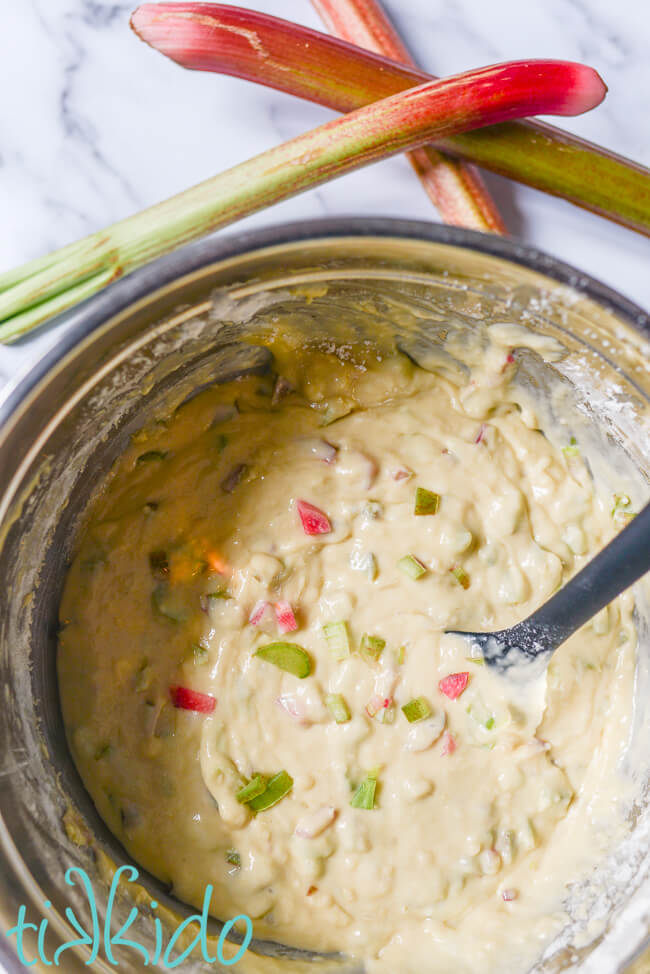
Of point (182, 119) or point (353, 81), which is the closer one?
point (353, 81)

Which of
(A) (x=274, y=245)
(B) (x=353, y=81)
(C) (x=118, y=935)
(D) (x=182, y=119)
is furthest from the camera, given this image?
(D) (x=182, y=119)

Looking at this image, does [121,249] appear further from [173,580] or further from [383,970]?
[383,970]

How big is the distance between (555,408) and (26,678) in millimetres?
939

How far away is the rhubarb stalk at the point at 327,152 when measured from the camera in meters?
1.29

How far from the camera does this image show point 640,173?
1.42 m

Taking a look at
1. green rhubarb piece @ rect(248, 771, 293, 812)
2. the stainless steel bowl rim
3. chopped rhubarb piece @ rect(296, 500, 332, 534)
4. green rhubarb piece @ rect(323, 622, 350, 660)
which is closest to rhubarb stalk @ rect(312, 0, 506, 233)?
the stainless steel bowl rim

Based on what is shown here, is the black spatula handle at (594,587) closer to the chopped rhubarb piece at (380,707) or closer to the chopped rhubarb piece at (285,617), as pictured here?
the chopped rhubarb piece at (380,707)

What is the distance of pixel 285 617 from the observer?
1432 mm

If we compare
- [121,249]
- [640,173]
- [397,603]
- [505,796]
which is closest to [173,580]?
[397,603]

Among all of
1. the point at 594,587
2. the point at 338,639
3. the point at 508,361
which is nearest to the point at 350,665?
the point at 338,639

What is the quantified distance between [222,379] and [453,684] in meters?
0.65

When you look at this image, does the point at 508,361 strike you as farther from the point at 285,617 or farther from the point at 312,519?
the point at 285,617

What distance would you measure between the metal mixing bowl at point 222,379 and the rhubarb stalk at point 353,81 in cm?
36

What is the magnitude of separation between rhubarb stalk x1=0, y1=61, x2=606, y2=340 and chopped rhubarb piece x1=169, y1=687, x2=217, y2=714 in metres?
0.69
